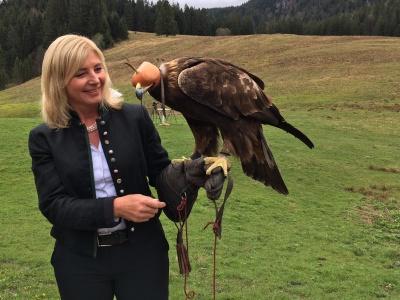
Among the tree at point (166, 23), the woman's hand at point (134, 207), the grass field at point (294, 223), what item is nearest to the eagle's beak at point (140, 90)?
the woman's hand at point (134, 207)

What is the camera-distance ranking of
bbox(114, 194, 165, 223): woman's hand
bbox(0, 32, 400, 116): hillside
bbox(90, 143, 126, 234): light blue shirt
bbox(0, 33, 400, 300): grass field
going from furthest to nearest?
bbox(0, 32, 400, 116): hillside → bbox(0, 33, 400, 300): grass field → bbox(90, 143, 126, 234): light blue shirt → bbox(114, 194, 165, 223): woman's hand

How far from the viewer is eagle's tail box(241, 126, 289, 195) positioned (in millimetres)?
3123

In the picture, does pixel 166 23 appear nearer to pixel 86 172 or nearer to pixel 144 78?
pixel 144 78

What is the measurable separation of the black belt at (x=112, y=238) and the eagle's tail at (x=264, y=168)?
974 millimetres

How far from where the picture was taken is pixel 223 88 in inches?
119

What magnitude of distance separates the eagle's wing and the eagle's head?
0.65 feet

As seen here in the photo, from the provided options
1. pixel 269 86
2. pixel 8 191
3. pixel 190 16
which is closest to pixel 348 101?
pixel 269 86

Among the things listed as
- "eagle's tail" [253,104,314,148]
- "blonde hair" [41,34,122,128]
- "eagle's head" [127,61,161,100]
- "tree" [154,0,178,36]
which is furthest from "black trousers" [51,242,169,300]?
"tree" [154,0,178,36]

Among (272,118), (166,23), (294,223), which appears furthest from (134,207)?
(166,23)

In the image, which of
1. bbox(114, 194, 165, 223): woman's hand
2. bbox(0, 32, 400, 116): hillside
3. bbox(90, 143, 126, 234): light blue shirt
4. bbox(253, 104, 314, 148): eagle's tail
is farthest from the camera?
bbox(0, 32, 400, 116): hillside

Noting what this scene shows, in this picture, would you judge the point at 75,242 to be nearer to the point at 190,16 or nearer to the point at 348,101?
the point at 348,101

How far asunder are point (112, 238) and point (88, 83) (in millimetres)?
767

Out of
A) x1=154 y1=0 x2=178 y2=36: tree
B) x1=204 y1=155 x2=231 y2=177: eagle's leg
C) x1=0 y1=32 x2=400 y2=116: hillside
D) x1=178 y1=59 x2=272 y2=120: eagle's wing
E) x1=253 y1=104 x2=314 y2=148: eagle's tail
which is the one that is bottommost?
x1=0 y1=32 x2=400 y2=116: hillside

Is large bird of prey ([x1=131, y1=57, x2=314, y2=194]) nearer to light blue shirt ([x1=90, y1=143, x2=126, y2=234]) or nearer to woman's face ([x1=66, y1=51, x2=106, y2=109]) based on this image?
woman's face ([x1=66, y1=51, x2=106, y2=109])
